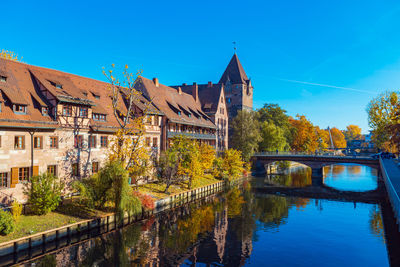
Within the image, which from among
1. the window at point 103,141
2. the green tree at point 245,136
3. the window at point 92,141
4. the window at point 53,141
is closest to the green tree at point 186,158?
the window at point 103,141

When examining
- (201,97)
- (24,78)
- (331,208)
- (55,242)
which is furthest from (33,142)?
(201,97)

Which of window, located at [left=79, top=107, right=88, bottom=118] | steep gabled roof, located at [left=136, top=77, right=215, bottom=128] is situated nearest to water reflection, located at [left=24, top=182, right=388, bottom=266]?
window, located at [left=79, top=107, right=88, bottom=118]

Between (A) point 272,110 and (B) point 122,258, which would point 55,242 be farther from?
(A) point 272,110

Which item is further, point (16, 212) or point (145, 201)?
point (145, 201)

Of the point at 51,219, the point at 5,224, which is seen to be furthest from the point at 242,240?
the point at 5,224

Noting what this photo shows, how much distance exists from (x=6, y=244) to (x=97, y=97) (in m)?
23.0

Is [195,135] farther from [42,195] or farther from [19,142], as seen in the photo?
[42,195]

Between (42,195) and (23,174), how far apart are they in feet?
→ 14.1

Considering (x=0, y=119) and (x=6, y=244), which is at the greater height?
(x=0, y=119)

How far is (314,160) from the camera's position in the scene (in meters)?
69.9

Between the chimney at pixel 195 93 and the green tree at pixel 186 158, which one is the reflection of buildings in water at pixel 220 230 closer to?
the green tree at pixel 186 158

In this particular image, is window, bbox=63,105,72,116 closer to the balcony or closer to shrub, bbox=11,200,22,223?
shrub, bbox=11,200,22,223

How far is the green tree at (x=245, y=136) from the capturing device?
71375mm

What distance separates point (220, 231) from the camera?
3041 centimetres
